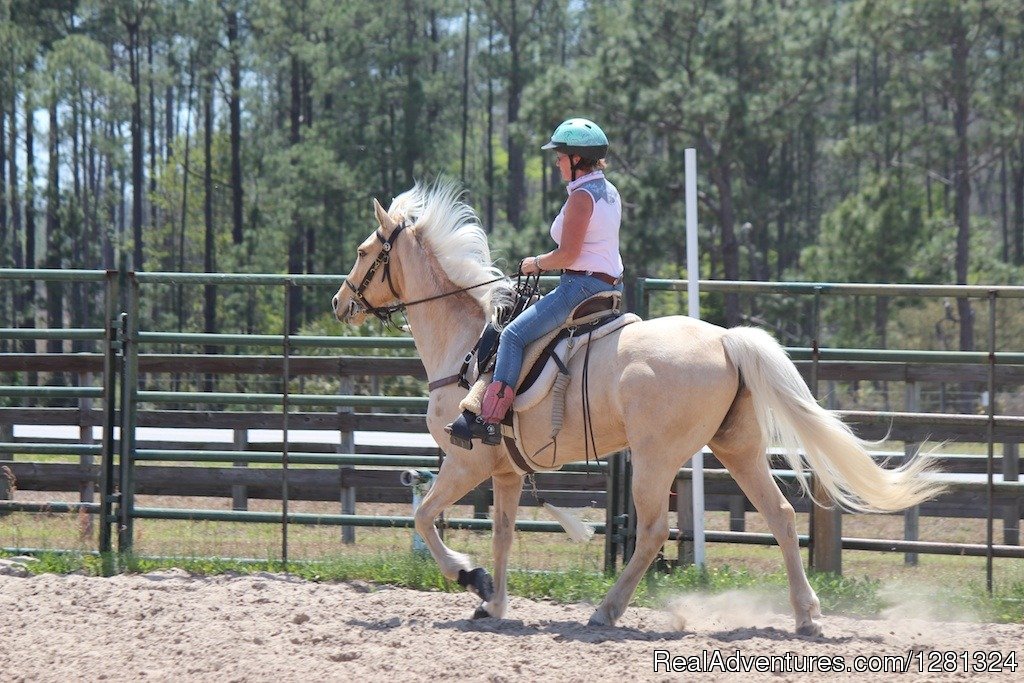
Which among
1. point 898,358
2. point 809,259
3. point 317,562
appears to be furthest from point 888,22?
point 317,562

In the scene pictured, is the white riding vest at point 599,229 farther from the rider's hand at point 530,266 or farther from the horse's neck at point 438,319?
the horse's neck at point 438,319

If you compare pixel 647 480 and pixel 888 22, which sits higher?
pixel 888 22

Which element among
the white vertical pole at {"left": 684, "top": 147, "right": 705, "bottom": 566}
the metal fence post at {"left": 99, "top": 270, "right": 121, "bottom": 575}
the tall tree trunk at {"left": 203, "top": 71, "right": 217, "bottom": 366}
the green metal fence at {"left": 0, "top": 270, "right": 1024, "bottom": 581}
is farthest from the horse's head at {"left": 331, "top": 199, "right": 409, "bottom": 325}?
the tall tree trunk at {"left": 203, "top": 71, "right": 217, "bottom": 366}

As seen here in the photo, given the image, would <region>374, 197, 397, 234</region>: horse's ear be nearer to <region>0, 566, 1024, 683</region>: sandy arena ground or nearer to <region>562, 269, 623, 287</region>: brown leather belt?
<region>562, 269, 623, 287</region>: brown leather belt

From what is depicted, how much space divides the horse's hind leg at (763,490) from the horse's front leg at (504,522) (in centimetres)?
124

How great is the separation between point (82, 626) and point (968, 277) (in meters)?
27.9

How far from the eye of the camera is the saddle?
21.1 feet

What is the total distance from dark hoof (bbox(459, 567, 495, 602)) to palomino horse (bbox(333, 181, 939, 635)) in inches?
0.5

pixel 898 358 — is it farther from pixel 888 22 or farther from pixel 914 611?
pixel 888 22

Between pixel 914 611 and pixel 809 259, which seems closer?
pixel 914 611

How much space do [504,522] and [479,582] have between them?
0.44 meters

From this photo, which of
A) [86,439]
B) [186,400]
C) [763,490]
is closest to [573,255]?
[763,490]

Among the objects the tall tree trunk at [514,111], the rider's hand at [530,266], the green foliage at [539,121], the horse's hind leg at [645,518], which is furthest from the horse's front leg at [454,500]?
the tall tree trunk at [514,111]

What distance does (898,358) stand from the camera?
25.6 feet
